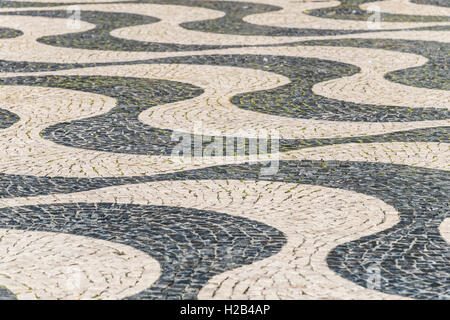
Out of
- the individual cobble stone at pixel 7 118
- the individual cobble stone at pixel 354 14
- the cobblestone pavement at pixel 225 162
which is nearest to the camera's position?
the cobblestone pavement at pixel 225 162

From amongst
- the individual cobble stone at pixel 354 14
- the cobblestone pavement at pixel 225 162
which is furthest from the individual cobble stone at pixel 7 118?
the individual cobble stone at pixel 354 14

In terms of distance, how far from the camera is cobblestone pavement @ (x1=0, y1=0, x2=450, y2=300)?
5.68 m

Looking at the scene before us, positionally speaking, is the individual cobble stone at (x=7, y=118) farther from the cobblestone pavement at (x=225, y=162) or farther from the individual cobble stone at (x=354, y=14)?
the individual cobble stone at (x=354, y=14)

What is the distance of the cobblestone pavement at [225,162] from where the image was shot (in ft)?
18.6

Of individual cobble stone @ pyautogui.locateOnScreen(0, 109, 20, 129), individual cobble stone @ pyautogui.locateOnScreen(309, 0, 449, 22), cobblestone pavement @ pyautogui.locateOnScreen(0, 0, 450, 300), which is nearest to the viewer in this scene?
cobblestone pavement @ pyautogui.locateOnScreen(0, 0, 450, 300)

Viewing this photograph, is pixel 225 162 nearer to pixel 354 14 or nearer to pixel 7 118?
pixel 7 118

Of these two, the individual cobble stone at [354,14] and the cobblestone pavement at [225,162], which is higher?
the cobblestone pavement at [225,162]

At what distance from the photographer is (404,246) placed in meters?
6.14

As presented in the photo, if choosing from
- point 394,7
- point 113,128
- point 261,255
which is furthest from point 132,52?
point 261,255

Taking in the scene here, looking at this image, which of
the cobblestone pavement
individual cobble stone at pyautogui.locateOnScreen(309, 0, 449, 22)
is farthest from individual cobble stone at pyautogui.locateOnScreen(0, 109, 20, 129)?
individual cobble stone at pyautogui.locateOnScreen(309, 0, 449, 22)

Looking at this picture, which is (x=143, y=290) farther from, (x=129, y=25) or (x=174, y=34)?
(x=129, y=25)

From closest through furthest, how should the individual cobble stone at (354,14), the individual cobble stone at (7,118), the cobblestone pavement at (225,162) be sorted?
the cobblestone pavement at (225,162)
the individual cobble stone at (7,118)
the individual cobble stone at (354,14)

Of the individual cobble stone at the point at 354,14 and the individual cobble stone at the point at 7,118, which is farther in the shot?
the individual cobble stone at the point at 354,14

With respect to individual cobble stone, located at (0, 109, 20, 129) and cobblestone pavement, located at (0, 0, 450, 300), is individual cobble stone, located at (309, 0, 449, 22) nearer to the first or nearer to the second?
cobblestone pavement, located at (0, 0, 450, 300)
